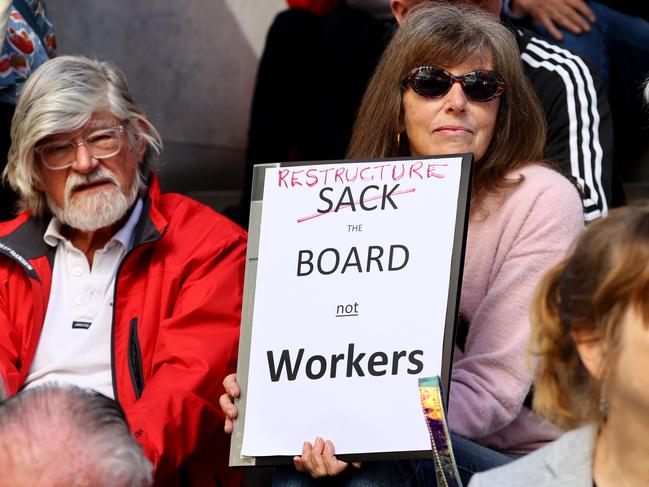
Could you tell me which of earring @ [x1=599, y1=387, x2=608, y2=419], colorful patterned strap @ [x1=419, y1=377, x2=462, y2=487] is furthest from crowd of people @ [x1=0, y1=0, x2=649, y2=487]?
colorful patterned strap @ [x1=419, y1=377, x2=462, y2=487]

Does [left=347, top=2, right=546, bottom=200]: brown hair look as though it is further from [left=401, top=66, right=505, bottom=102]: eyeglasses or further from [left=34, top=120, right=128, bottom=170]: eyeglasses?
[left=34, top=120, right=128, bottom=170]: eyeglasses

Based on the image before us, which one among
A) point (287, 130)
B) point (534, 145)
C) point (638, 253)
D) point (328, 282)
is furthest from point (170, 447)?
point (287, 130)

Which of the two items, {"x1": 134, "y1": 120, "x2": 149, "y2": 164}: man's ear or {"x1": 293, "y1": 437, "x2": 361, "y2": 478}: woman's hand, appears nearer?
{"x1": 293, "y1": 437, "x2": 361, "y2": 478}: woman's hand

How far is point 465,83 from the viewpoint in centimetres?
347

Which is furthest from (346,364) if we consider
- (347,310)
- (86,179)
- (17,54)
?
(17,54)

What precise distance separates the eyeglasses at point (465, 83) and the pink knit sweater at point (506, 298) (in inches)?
8.9

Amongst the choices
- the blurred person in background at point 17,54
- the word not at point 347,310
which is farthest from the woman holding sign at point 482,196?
the blurred person in background at point 17,54

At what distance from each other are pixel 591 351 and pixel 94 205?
196 centimetres

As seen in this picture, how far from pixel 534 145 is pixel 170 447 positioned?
4.17 feet

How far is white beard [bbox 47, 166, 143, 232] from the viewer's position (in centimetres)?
391

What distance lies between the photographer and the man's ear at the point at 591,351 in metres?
2.33

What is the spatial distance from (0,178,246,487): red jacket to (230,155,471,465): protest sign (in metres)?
0.49

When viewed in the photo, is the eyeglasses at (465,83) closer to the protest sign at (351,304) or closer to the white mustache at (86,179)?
the protest sign at (351,304)

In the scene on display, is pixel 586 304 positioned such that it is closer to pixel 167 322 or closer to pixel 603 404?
pixel 603 404
